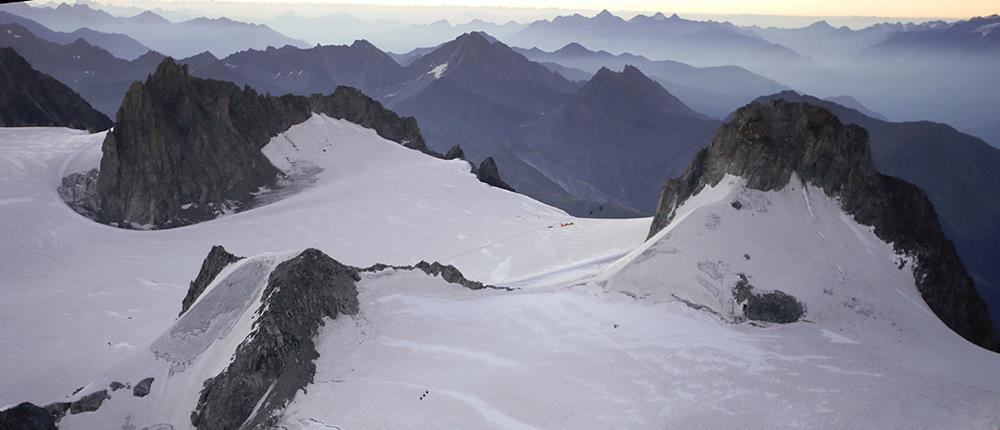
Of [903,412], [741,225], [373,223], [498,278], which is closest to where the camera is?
[903,412]

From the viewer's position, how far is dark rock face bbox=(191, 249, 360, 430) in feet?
73.3

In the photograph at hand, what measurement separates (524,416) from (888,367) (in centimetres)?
1278

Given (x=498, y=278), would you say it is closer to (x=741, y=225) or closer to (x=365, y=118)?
(x=741, y=225)

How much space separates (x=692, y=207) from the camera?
1431 inches

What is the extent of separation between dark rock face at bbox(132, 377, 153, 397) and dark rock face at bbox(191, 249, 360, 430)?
399 cm

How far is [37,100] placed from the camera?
118m

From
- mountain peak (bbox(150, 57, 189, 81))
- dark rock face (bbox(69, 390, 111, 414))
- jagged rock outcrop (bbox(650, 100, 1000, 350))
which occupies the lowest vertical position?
dark rock face (bbox(69, 390, 111, 414))

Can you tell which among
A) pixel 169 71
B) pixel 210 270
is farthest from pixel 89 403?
pixel 169 71

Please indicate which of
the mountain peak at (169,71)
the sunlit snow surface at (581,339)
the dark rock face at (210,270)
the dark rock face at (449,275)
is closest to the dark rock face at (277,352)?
the sunlit snow surface at (581,339)

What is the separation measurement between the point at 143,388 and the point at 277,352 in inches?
266

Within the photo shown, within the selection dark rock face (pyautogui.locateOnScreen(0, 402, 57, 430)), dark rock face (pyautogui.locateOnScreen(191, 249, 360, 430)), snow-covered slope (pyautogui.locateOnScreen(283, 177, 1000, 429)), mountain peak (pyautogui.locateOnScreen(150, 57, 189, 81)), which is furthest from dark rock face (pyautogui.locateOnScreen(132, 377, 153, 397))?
mountain peak (pyautogui.locateOnScreen(150, 57, 189, 81))

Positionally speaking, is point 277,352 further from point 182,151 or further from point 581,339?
point 182,151

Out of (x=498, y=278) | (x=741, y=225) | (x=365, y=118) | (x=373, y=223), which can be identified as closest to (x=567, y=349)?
(x=741, y=225)

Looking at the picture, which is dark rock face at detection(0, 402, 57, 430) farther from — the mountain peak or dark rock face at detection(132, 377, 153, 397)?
the mountain peak
